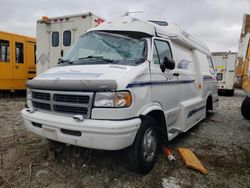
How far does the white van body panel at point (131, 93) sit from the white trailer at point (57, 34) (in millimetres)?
3912

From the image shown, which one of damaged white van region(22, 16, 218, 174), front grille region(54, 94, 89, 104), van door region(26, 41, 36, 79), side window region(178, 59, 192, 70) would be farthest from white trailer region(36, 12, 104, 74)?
front grille region(54, 94, 89, 104)

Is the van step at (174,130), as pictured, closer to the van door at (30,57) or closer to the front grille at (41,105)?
the front grille at (41,105)

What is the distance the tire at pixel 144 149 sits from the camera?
298cm

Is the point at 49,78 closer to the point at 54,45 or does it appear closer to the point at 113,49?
the point at 113,49

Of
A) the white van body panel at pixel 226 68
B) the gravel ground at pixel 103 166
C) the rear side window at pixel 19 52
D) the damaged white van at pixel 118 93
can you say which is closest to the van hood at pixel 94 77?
the damaged white van at pixel 118 93

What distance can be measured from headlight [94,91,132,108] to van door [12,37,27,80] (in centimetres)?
921

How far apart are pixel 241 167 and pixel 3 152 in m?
4.19

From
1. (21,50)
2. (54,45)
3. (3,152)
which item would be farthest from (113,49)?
(21,50)

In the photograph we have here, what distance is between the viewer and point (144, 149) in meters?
3.17

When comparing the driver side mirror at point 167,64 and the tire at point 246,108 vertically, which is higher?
the driver side mirror at point 167,64

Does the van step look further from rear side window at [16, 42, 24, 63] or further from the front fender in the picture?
rear side window at [16, 42, 24, 63]

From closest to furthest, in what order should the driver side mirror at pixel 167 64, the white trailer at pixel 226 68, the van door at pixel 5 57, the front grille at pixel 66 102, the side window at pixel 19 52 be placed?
the front grille at pixel 66 102, the driver side mirror at pixel 167 64, the van door at pixel 5 57, the side window at pixel 19 52, the white trailer at pixel 226 68

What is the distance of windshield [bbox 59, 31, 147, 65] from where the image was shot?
3.33 meters

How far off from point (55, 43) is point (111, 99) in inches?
255
